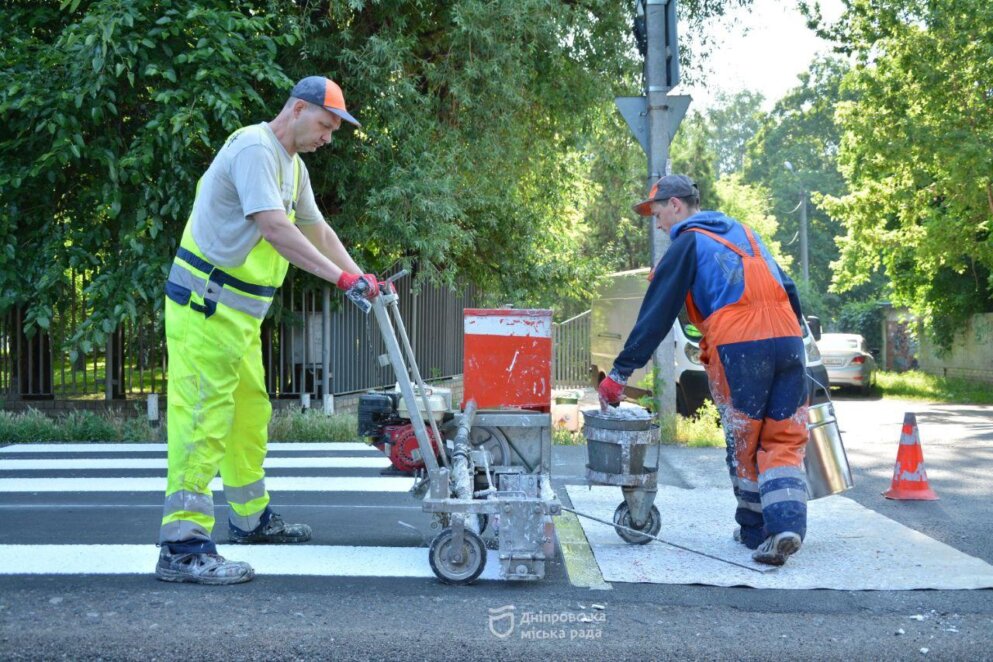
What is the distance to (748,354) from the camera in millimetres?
5035

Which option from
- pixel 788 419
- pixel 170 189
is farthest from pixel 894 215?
pixel 788 419

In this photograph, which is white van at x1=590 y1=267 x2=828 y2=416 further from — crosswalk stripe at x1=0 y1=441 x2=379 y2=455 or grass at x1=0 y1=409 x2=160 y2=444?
grass at x1=0 y1=409 x2=160 y2=444

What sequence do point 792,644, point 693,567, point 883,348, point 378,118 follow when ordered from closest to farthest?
1. point 792,644
2. point 693,567
3. point 378,118
4. point 883,348

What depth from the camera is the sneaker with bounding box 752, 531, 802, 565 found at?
16.0 ft

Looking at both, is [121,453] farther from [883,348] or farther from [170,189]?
[883,348]

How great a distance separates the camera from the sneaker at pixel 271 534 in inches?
207

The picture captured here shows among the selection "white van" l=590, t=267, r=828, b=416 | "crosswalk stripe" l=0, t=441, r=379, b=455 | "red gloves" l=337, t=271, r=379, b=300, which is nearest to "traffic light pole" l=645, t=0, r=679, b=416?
"white van" l=590, t=267, r=828, b=416

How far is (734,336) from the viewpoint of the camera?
5.04m

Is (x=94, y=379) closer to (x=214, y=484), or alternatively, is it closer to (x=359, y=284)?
(x=214, y=484)

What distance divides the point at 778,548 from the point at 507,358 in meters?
1.60

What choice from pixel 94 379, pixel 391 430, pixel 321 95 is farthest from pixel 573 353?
pixel 321 95

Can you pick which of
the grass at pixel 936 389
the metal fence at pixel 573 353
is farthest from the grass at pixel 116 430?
the grass at pixel 936 389

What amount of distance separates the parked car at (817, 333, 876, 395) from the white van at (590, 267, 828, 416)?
5697 mm

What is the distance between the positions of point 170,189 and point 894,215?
18451mm
